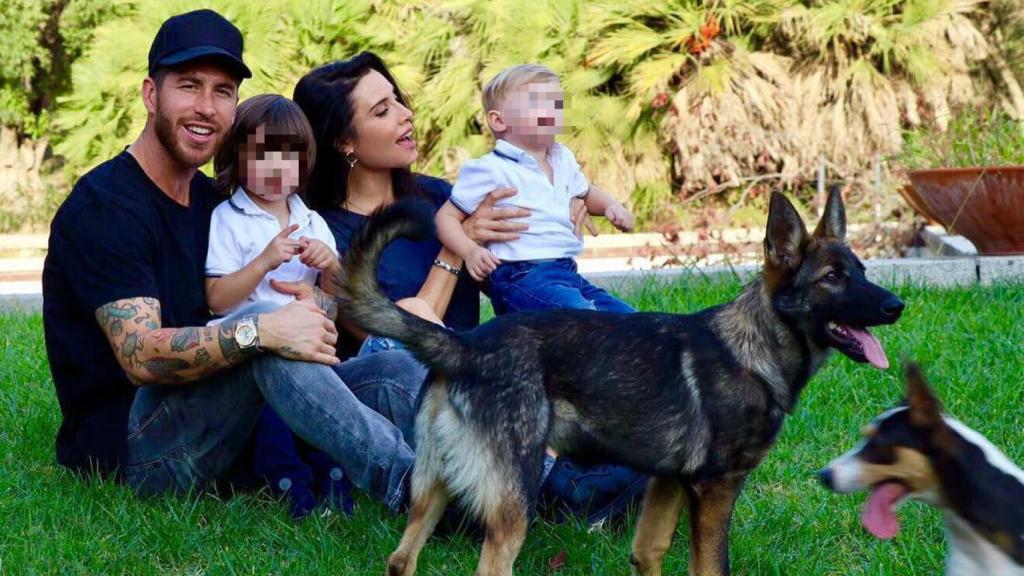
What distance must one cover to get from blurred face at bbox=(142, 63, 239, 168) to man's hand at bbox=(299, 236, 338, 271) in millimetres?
476

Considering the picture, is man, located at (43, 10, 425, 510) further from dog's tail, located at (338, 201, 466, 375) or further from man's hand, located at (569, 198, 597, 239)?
man's hand, located at (569, 198, 597, 239)

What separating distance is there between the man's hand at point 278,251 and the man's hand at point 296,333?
0.21 metres

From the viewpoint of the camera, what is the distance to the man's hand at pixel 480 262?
466cm

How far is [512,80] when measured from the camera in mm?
5094

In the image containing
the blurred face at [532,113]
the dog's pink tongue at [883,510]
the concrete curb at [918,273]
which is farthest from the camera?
the concrete curb at [918,273]

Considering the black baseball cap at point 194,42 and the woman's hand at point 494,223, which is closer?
the black baseball cap at point 194,42

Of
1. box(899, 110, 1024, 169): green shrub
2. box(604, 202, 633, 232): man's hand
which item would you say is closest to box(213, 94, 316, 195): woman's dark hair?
box(604, 202, 633, 232): man's hand

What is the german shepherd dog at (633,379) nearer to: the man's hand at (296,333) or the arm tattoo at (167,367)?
the man's hand at (296,333)

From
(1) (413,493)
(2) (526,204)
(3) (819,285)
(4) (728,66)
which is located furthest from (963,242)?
(1) (413,493)

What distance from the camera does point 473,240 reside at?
4.74 m

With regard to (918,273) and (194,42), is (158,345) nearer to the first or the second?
(194,42)

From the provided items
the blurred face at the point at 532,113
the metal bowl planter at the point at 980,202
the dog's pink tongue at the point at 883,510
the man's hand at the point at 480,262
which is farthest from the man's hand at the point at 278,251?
the metal bowl planter at the point at 980,202

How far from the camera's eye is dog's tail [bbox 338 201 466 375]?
348 cm

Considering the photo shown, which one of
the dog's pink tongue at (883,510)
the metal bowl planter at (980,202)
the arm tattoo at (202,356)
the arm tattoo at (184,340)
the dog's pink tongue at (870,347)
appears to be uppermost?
the dog's pink tongue at (870,347)
